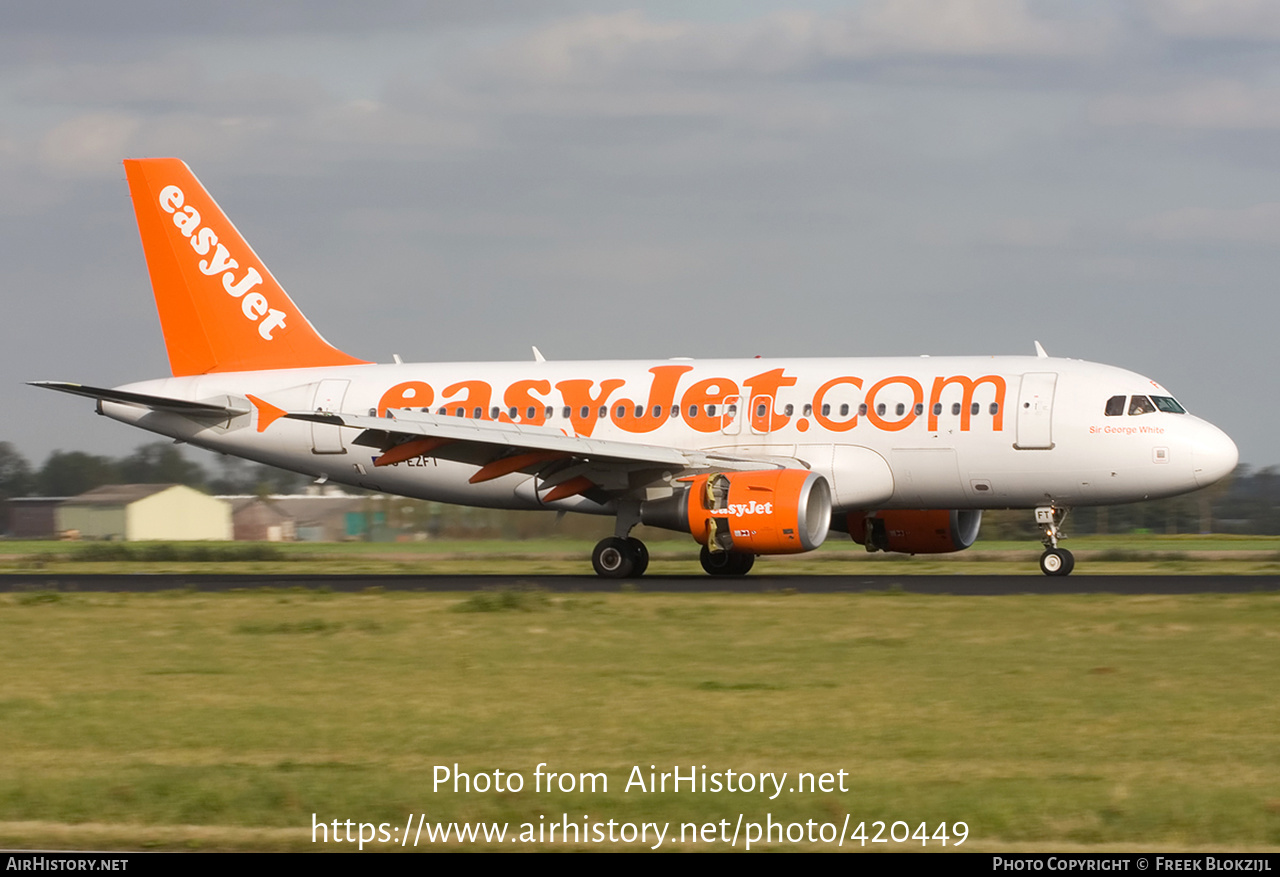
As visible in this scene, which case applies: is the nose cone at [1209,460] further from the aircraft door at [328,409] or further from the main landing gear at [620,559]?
the aircraft door at [328,409]

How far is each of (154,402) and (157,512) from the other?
3330cm

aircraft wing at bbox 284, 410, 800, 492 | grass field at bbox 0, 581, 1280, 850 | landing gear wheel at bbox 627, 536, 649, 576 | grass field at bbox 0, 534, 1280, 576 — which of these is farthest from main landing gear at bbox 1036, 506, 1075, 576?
landing gear wheel at bbox 627, 536, 649, 576

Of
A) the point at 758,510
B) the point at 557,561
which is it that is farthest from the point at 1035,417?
the point at 557,561

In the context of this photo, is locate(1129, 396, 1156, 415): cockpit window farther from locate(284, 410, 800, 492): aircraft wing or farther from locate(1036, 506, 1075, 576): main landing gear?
locate(284, 410, 800, 492): aircraft wing

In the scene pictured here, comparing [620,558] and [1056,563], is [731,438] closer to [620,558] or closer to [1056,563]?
[620,558]

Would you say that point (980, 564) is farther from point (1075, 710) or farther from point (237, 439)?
point (1075, 710)

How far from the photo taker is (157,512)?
62000 millimetres

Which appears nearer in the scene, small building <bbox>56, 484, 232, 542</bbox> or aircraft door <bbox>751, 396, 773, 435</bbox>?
aircraft door <bbox>751, 396, 773, 435</bbox>

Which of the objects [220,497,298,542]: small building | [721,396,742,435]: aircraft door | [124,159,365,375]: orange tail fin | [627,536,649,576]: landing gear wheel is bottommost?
[220,497,298,542]: small building

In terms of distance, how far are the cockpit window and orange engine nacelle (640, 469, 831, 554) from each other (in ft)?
17.3

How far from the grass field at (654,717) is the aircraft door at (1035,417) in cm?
613

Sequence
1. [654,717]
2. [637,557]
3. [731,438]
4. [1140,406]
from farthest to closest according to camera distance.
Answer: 1. [731,438]
2. [637,557]
3. [1140,406]
4. [654,717]

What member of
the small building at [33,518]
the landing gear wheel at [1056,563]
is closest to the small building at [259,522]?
the small building at [33,518]

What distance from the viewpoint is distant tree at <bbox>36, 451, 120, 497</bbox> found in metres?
61.9
